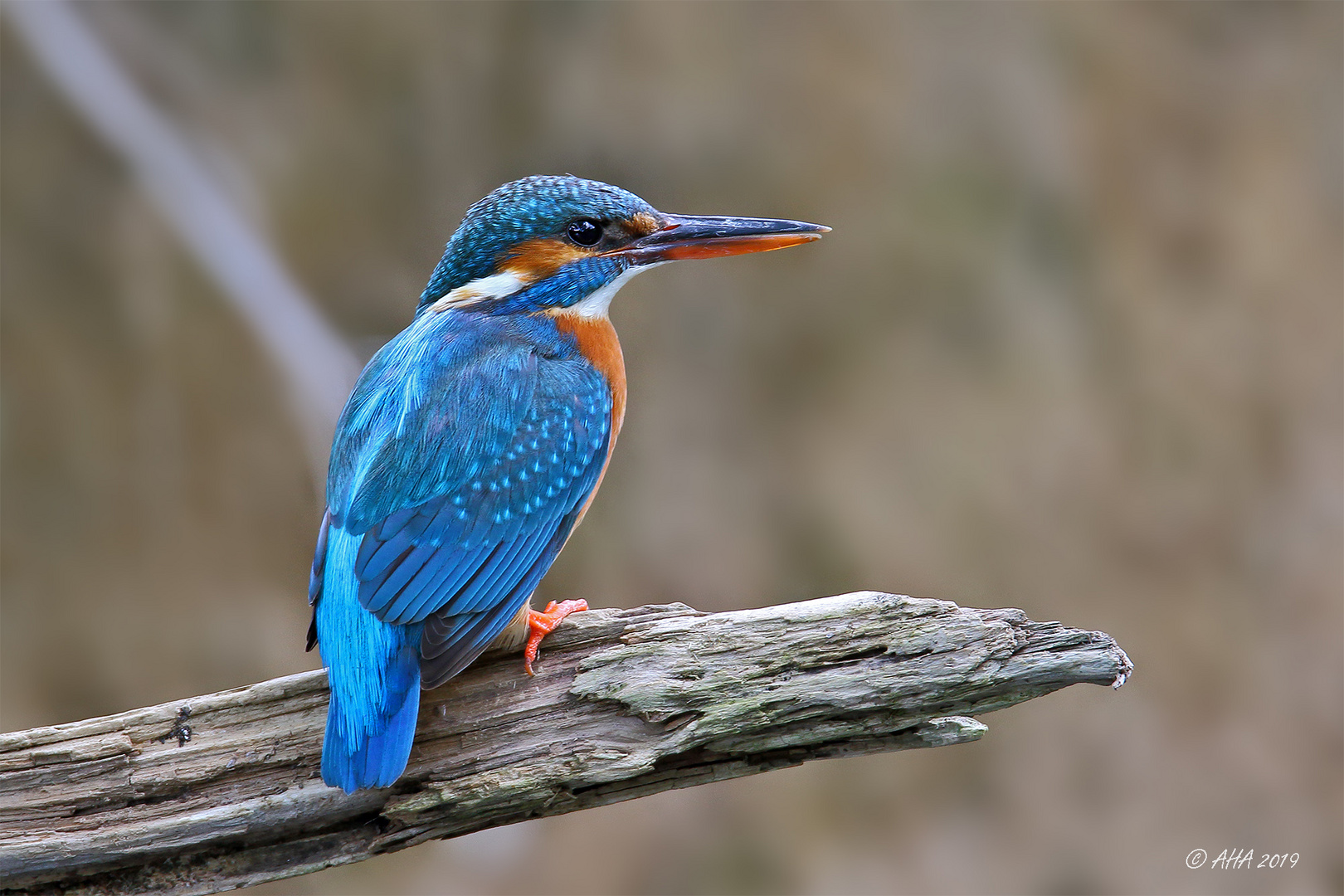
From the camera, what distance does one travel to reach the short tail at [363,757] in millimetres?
1835

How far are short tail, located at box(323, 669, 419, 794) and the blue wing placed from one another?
0.40 feet

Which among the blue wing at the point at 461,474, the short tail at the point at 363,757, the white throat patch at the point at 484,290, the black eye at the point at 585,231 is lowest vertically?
the short tail at the point at 363,757

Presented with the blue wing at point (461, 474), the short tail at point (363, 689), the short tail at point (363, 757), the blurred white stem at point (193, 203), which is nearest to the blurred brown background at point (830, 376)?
the blurred white stem at point (193, 203)

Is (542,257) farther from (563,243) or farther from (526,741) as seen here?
(526,741)

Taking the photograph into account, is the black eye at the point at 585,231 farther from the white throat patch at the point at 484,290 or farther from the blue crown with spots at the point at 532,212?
the white throat patch at the point at 484,290

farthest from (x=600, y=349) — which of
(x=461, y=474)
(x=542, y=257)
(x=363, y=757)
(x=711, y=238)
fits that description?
(x=363, y=757)

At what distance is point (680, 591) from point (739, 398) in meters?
0.94

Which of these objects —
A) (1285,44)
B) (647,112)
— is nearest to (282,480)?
(647,112)

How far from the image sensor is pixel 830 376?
5.34m

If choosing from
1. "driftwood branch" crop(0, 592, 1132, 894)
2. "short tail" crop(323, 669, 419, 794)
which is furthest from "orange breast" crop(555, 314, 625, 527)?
"short tail" crop(323, 669, 419, 794)

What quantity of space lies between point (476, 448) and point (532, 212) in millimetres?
552

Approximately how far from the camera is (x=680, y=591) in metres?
5.34

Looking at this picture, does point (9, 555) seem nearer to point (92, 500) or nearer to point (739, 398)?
point (92, 500)

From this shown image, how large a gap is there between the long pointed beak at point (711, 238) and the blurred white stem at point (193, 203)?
260 centimetres
